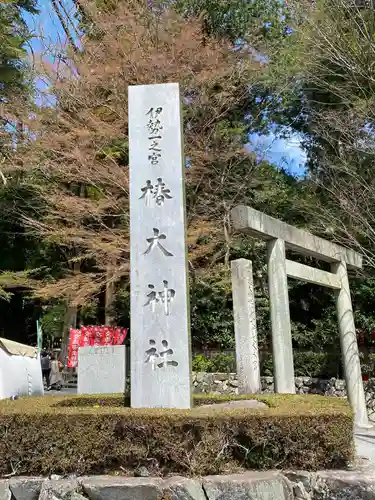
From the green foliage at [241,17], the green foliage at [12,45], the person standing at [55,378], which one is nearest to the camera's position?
the green foliage at [12,45]

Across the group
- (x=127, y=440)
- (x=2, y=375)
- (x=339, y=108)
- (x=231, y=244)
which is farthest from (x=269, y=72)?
(x=127, y=440)

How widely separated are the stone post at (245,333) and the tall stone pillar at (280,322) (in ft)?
2.15

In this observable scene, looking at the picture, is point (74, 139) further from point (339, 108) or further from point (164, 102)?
point (164, 102)

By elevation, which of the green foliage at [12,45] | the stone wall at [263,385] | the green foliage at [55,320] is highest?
the green foliage at [12,45]

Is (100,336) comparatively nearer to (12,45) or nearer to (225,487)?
(12,45)

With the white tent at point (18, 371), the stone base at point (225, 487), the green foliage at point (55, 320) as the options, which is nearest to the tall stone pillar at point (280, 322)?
the stone base at point (225, 487)

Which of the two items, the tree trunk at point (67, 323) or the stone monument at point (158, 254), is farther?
the tree trunk at point (67, 323)

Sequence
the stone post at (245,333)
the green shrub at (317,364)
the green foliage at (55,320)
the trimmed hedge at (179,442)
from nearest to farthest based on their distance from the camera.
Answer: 1. the trimmed hedge at (179,442)
2. the stone post at (245,333)
3. the green shrub at (317,364)
4. the green foliage at (55,320)

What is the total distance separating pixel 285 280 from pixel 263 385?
18.1ft

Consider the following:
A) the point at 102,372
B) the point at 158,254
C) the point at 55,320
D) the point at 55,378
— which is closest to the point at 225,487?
the point at 158,254

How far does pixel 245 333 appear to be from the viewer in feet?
25.1

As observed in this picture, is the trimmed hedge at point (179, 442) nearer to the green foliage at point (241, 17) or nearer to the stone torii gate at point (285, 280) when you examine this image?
the stone torii gate at point (285, 280)

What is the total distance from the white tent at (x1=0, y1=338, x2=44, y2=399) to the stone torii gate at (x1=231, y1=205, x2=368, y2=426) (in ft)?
12.9

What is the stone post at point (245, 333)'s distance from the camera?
300 inches
